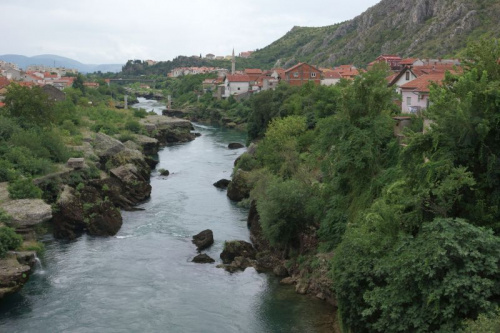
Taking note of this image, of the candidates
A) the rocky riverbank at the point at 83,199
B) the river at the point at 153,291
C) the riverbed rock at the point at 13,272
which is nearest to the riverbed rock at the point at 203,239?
the river at the point at 153,291

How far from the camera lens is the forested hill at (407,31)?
87.0 m

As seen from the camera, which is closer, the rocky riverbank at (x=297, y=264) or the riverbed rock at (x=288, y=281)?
the rocky riverbank at (x=297, y=264)

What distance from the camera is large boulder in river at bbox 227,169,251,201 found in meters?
41.2

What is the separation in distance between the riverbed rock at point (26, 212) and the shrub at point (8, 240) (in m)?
2.28

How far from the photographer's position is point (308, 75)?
76375 millimetres

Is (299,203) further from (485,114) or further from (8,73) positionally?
(8,73)

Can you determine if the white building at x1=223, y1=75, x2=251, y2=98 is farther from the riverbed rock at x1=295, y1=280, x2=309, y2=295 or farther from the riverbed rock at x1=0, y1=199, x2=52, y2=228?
the riverbed rock at x1=295, y1=280, x2=309, y2=295

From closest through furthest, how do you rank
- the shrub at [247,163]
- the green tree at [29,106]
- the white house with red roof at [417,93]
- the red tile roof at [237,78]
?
the white house with red roof at [417,93] < the shrub at [247,163] < the green tree at [29,106] < the red tile roof at [237,78]

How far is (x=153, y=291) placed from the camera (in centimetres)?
2411

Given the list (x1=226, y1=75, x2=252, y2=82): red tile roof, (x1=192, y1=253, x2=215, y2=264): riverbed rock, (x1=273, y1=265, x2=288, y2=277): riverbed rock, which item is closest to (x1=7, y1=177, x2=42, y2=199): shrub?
(x1=192, y1=253, x2=215, y2=264): riverbed rock

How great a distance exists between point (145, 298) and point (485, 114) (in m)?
16.0

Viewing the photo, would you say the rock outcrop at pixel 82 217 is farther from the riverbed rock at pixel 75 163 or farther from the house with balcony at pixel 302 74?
the house with balcony at pixel 302 74

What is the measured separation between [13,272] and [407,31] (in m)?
99.9

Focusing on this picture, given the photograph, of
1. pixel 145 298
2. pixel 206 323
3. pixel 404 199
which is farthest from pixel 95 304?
pixel 404 199
